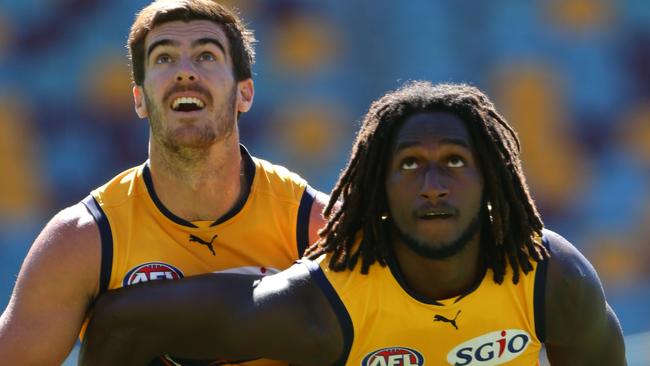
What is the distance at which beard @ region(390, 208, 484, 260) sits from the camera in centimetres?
359

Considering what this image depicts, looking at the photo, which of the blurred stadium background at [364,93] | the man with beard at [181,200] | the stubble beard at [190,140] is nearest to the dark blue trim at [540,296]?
the man with beard at [181,200]

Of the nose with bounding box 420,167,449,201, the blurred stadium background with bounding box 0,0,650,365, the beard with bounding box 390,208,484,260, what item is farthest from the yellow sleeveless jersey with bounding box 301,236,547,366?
the blurred stadium background with bounding box 0,0,650,365

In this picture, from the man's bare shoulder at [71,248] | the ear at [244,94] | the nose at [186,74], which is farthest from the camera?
the ear at [244,94]

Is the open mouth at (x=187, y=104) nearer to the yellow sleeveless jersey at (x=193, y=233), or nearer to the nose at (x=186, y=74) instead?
the nose at (x=186, y=74)

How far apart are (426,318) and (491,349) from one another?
0.25 metres

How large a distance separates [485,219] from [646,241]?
13.6 ft

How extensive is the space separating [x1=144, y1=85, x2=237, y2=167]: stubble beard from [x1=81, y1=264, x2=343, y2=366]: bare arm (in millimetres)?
512

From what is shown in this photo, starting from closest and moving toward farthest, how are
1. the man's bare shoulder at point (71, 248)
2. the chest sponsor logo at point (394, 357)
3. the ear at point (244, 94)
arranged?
the chest sponsor logo at point (394, 357), the man's bare shoulder at point (71, 248), the ear at point (244, 94)

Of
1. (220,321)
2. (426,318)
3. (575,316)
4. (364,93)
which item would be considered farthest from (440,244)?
(364,93)

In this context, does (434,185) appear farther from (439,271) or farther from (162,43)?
(162,43)

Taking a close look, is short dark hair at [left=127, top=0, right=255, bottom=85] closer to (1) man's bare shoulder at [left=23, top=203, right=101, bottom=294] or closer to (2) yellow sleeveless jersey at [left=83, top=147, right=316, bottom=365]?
(2) yellow sleeveless jersey at [left=83, top=147, right=316, bottom=365]

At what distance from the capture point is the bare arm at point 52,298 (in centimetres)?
371

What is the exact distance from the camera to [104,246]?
152 inches

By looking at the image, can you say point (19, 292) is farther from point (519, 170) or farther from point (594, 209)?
point (594, 209)
